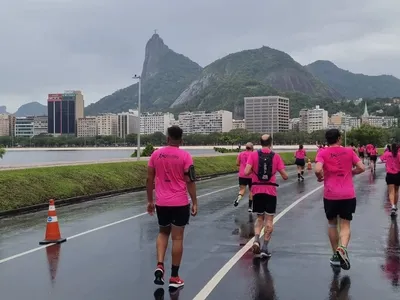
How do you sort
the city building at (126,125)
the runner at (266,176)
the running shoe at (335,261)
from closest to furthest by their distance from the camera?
1. the running shoe at (335,261)
2. the runner at (266,176)
3. the city building at (126,125)

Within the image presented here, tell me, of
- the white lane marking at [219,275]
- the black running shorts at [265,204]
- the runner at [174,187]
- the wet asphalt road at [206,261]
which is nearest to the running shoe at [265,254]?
the wet asphalt road at [206,261]

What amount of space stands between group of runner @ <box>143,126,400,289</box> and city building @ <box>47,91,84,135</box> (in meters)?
152

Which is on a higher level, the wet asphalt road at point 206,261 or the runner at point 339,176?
the runner at point 339,176

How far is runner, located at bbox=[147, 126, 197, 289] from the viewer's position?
6.12 m

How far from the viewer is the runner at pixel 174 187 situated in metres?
6.12

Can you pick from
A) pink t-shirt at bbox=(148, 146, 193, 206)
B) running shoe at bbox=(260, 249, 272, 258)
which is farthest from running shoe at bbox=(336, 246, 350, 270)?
pink t-shirt at bbox=(148, 146, 193, 206)

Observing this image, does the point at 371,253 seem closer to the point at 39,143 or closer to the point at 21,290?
the point at 21,290

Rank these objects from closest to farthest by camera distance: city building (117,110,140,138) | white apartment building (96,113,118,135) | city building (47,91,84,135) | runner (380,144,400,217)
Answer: runner (380,144,400,217), city building (47,91,84,135), city building (117,110,140,138), white apartment building (96,113,118,135)

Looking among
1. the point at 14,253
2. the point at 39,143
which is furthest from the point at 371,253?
the point at 39,143

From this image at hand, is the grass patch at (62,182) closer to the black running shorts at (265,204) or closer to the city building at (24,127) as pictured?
the black running shorts at (265,204)

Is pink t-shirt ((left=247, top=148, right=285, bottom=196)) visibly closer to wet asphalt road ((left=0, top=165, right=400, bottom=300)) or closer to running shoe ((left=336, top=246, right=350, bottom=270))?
wet asphalt road ((left=0, top=165, right=400, bottom=300))

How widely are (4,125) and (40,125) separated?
15698 millimetres

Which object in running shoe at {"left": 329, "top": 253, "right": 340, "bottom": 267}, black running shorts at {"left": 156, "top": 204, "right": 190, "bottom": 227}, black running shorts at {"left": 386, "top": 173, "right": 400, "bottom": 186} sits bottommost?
running shoe at {"left": 329, "top": 253, "right": 340, "bottom": 267}

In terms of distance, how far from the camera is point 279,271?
691 centimetres
